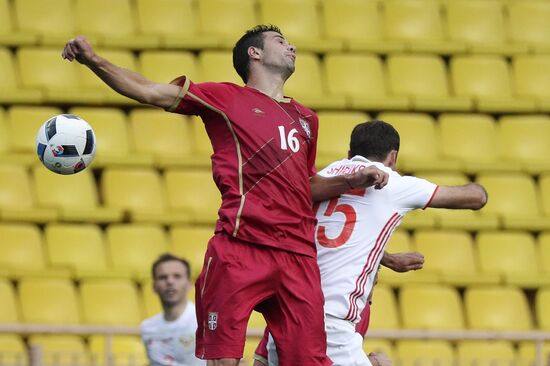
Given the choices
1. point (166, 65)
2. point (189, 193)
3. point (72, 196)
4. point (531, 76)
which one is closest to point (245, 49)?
point (189, 193)

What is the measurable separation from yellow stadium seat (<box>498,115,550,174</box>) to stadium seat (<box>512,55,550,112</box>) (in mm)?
498

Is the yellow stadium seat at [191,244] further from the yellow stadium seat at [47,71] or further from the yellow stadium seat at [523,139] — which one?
the yellow stadium seat at [523,139]

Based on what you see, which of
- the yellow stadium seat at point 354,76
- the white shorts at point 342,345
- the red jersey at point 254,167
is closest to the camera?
the red jersey at point 254,167

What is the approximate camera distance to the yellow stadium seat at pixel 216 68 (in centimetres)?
1279

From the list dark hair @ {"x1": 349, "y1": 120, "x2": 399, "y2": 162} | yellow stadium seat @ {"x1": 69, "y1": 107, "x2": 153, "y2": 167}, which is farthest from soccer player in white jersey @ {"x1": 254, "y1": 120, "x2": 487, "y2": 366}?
yellow stadium seat @ {"x1": 69, "y1": 107, "x2": 153, "y2": 167}

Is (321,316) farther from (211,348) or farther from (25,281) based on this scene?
(25,281)

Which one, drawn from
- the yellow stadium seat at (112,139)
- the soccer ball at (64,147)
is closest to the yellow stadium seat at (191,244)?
the yellow stadium seat at (112,139)

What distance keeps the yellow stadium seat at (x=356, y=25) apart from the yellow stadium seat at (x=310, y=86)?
0.47m

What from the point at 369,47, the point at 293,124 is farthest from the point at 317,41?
the point at 293,124

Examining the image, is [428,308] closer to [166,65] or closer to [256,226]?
[166,65]

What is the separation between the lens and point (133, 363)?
33.8 ft

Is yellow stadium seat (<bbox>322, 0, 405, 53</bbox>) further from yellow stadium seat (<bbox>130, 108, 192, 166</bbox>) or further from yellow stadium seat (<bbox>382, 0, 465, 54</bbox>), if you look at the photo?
yellow stadium seat (<bbox>130, 108, 192, 166</bbox>)

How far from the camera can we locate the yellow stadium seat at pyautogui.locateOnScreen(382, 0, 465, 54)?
44.4ft

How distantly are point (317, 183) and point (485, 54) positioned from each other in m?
7.37
